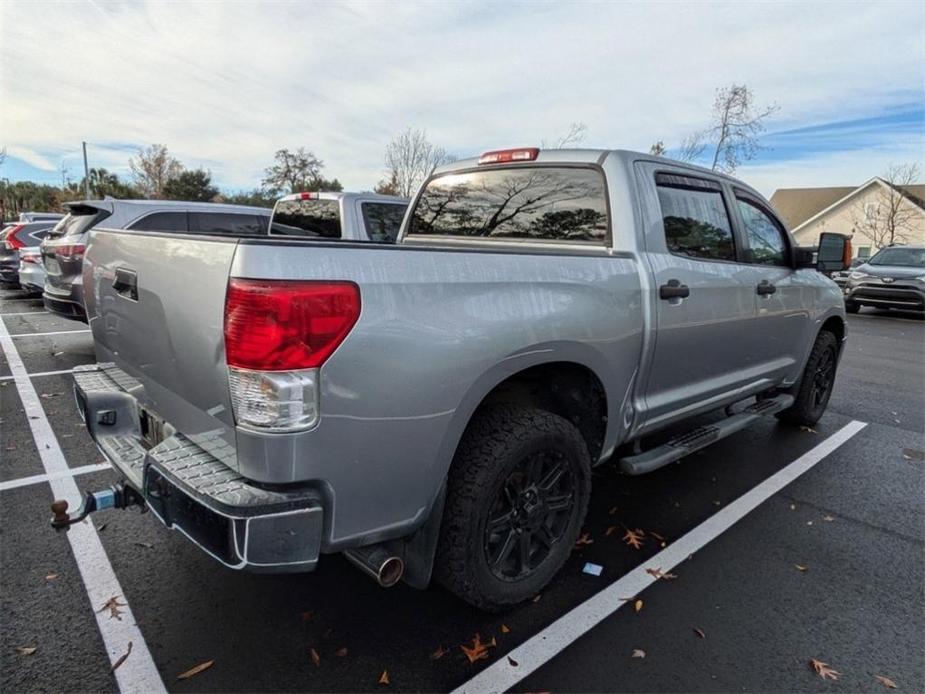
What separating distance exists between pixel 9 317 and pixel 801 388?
11.6 meters

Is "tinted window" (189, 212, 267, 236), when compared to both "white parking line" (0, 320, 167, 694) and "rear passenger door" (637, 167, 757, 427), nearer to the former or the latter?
"white parking line" (0, 320, 167, 694)

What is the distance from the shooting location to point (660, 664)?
227cm

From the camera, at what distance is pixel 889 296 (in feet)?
46.3

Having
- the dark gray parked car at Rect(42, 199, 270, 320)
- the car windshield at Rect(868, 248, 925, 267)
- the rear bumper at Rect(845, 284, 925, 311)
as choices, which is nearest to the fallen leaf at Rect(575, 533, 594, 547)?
the dark gray parked car at Rect(42, 199, 270, 320)

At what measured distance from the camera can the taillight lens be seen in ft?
5.55

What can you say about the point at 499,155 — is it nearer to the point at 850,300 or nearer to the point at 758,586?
the point at 758,586

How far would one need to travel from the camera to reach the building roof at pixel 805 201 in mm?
41781

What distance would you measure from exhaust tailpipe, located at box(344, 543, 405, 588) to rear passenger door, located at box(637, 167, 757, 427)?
1.67m

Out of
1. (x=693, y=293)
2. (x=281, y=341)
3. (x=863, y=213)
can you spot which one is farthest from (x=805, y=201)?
(x=281, y=341)

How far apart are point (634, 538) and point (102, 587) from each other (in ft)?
Result: 8.67

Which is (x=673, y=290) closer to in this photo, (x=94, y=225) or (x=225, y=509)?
(x=225, y=509)

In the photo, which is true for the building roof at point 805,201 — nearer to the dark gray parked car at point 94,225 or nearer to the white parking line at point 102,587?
the dark gray parked car at point 94,225

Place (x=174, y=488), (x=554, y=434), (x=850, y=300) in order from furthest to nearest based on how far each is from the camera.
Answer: (x=850, y=300), (x=554, y=434), (x=174, y=488)

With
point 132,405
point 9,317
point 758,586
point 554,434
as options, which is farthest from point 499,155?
point 9,317
